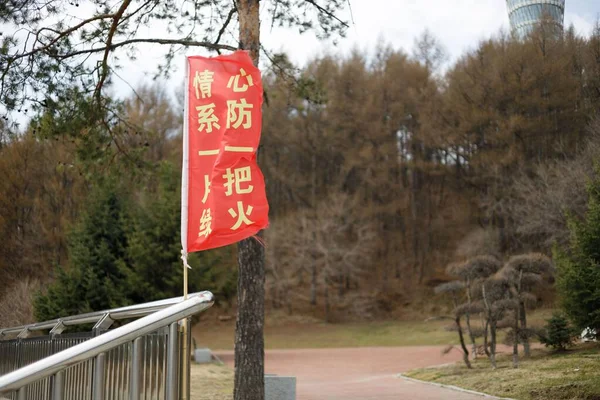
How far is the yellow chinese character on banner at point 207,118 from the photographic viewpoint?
5295mm

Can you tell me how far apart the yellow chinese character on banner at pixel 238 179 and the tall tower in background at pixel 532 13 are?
79.8 feet

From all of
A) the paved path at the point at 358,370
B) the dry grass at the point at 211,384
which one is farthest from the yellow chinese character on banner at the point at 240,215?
the dry grass at the point at 211,384

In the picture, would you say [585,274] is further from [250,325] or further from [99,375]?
[99,375]

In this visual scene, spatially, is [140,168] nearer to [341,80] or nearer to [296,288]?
[296,288]

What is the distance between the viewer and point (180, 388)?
3578mm

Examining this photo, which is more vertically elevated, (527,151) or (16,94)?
(527,151)

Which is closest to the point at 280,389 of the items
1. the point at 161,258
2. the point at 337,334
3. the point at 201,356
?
the point at 201,356

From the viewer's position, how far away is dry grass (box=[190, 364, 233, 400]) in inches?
482

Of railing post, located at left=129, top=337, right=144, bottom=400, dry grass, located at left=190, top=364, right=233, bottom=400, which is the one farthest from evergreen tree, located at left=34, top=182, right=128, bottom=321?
railing post, located at left=129, top=337, right=144, bottom=400

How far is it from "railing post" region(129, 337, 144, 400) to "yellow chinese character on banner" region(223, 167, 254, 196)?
5.86ft

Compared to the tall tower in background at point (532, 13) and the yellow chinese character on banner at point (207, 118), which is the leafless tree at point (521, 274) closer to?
the yellow chinese character on banner at point (207, 118)

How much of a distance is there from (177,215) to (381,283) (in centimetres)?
1882

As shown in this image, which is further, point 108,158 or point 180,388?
point 108,158

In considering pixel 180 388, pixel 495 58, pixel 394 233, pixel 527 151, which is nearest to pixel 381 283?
pixel 394 233
